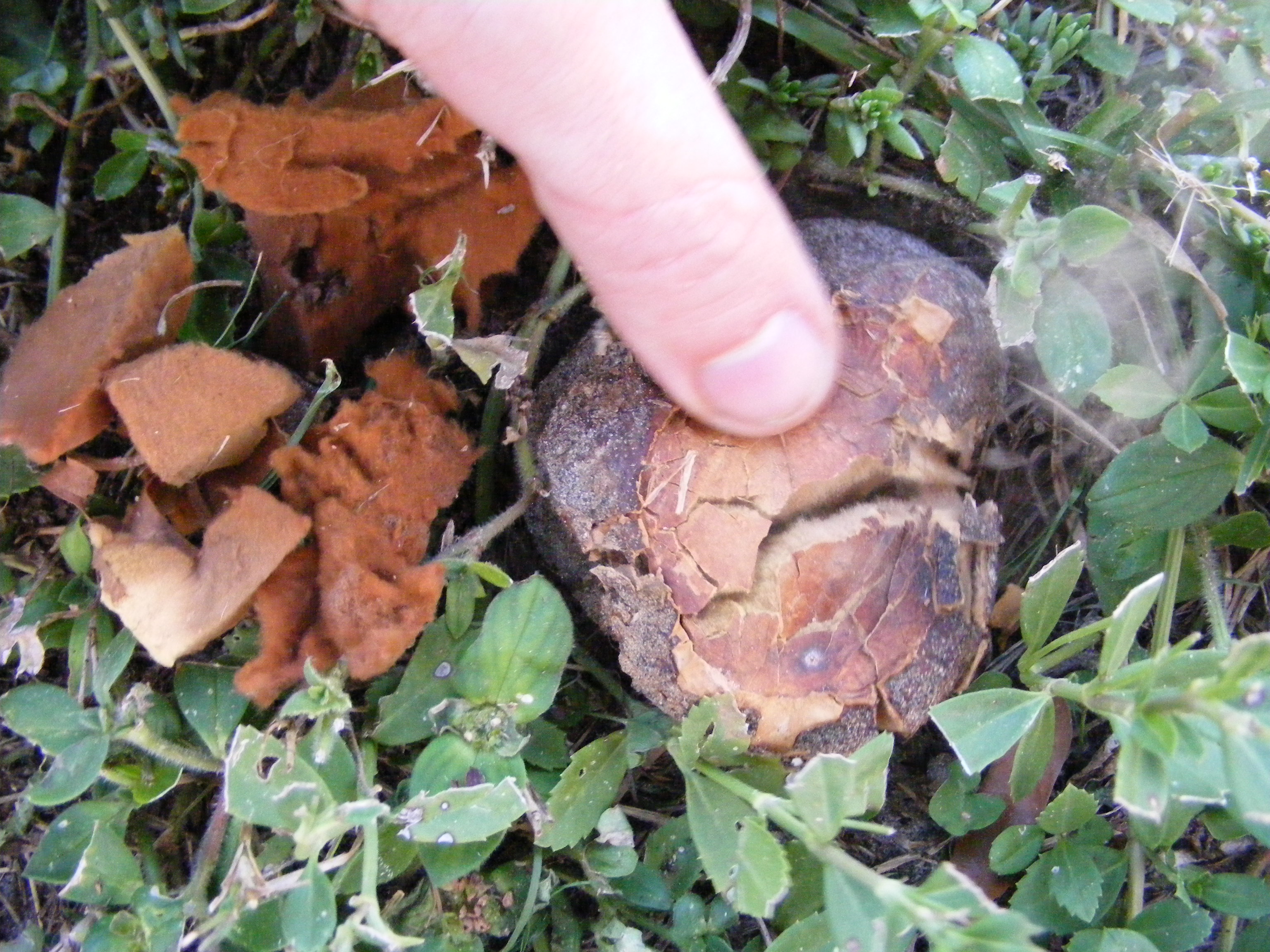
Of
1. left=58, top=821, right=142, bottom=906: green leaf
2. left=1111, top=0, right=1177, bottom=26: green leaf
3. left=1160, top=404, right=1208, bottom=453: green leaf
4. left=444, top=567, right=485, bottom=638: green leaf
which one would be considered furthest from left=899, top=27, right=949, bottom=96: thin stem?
left=58, top=821, right=142, bottom=906: green leaf

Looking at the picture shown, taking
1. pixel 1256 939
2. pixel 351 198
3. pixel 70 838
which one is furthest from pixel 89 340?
pixel 1256 939

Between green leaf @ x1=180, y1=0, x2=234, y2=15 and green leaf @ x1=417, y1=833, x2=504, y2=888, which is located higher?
green leaf @ x1=180, y1=0, x2=234, y2=15

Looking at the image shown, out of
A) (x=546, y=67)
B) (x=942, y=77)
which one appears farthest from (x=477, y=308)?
(x=942, y=77)

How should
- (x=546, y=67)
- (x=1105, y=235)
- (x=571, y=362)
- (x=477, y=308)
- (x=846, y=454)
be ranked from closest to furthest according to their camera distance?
(x=546, y=67), (x=846, y=454), (x=1105, y=235), (x=571, y=362), (x=477, y=308)

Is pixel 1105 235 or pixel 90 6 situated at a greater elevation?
pixel 90 6

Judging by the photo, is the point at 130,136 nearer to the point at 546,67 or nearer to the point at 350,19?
the point at 350,19

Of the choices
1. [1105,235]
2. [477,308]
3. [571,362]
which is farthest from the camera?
[477,308]

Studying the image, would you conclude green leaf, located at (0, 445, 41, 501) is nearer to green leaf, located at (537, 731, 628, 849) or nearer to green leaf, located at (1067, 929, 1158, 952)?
green leaf, located at (537, 731, 628, 849)
